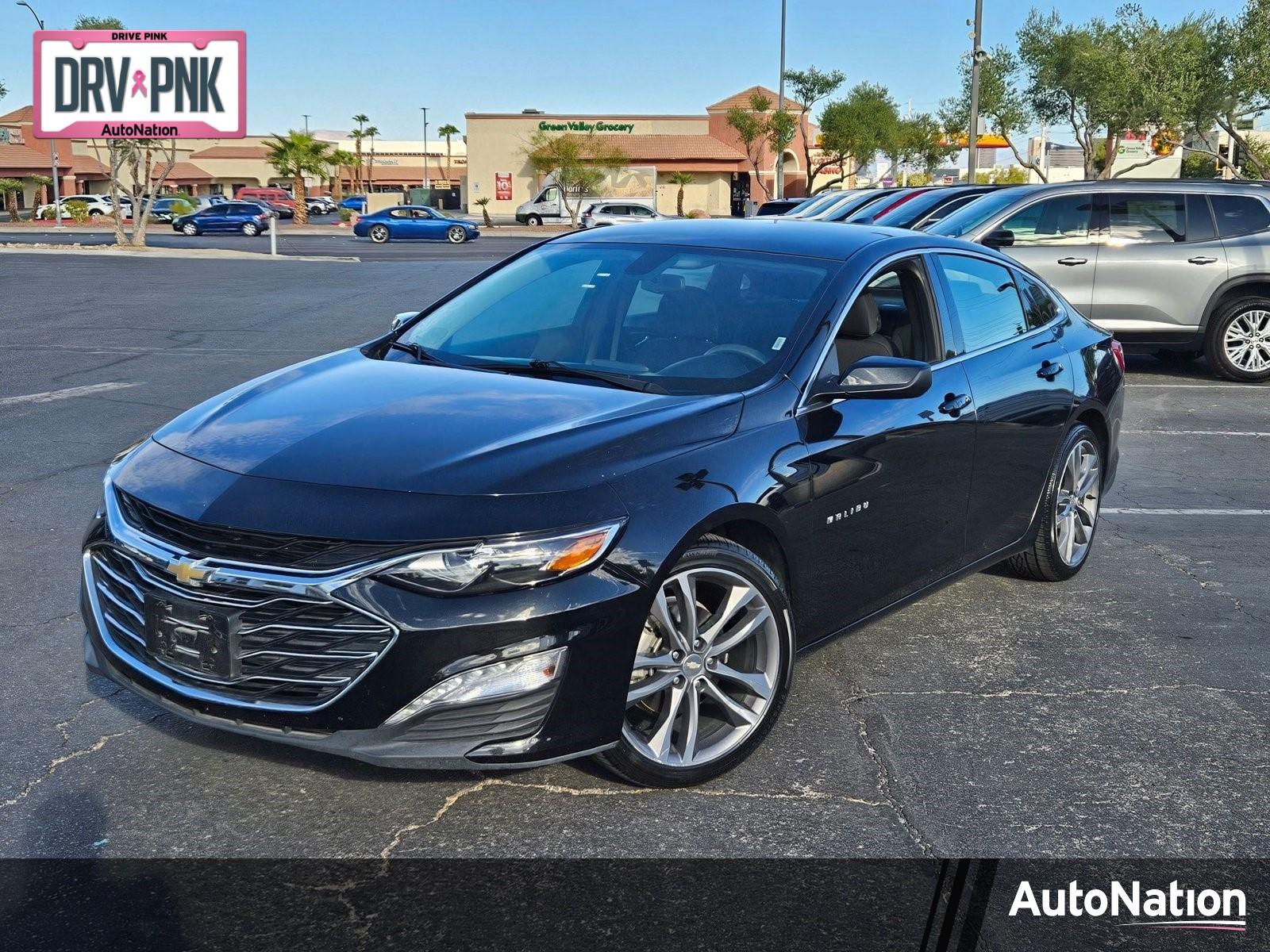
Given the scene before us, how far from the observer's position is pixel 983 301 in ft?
18.0

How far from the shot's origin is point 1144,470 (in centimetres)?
888

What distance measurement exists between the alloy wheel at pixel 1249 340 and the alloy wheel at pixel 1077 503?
7.65m

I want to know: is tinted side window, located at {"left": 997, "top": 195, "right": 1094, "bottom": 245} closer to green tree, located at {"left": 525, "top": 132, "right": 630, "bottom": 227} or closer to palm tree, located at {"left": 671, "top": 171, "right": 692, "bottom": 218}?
green tree, located at {"left": 525, "top": 132, "right": 630, "bottom": 227}

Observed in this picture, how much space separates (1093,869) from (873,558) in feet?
4.53

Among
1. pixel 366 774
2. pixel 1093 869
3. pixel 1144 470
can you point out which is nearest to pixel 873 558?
pixel 1093 869

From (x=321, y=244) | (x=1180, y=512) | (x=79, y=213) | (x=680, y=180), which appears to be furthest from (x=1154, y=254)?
(x=680, y=180)

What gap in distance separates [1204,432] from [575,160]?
207 ft

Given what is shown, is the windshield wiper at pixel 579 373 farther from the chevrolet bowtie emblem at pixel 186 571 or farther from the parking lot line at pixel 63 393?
the parking lot line at pixel 63 393

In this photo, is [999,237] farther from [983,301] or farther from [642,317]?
[642,317]

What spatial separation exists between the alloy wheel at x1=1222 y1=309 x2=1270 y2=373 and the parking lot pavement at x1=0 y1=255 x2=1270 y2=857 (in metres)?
6.14

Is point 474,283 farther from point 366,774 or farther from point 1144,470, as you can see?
point 1144,470

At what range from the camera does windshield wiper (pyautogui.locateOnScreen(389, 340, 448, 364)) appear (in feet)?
15.7

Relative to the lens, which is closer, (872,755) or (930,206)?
(872,755)

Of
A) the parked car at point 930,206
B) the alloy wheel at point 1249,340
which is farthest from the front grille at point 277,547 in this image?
the alloy wheel at point 1249,340
